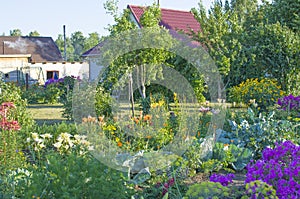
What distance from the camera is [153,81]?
11109 mm

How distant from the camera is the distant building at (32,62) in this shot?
2595 cm

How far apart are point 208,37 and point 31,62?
53.0ft

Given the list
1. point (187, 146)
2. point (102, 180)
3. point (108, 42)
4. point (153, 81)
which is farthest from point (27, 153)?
point (153, 81)

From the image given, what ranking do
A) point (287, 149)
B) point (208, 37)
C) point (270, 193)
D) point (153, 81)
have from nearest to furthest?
point (270, 193), point (287, 149), point (153, 81), point (208, 37)

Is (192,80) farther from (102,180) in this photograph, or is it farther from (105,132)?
(102,180)

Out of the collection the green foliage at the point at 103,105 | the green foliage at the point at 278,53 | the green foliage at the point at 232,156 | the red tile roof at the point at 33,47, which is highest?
the red tile roof at the point at 33,47

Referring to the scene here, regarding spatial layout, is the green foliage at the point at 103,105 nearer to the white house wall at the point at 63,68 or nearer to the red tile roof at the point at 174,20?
the red tile roof at the point at 174,20

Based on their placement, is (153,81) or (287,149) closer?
(287,149)

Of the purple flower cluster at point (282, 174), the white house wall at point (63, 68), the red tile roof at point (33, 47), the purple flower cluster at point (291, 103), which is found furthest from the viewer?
the red tile roof at point (33, 47)

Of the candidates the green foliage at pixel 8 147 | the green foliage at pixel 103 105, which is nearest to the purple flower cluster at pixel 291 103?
the green foliage at pixel 103 105

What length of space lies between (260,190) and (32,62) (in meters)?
26.1

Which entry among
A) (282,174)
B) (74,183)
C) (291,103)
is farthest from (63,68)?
(282,174)

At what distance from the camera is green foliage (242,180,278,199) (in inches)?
102

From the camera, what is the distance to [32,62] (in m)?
27.1
